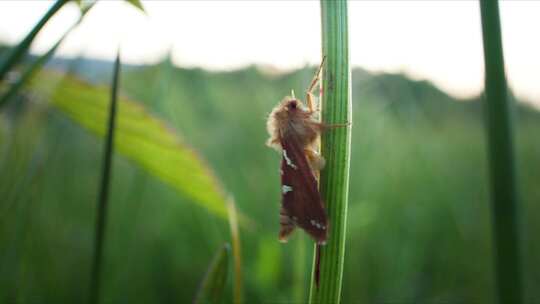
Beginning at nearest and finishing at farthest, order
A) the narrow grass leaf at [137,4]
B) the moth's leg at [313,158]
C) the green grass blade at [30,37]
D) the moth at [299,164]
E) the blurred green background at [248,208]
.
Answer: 1. the green grass blade at [30,37]
2. the narrow grass leaf at [137,4]
3. the moth at [299,164]
4. the moth's leg at [313,158]
5. the blurred green background at [248,208]

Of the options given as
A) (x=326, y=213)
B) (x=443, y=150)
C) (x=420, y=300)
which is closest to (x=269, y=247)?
(x=420, y=300)

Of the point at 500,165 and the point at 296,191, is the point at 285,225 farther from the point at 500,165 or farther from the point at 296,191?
the point at 500,165

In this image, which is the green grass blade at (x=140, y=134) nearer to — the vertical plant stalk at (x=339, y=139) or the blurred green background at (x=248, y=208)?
the blurred green background at (x=248, y=208)

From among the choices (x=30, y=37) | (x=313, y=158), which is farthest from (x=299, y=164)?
(x=30, y=37)

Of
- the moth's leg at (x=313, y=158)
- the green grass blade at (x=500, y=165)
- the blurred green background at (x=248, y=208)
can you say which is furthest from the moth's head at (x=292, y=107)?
the green grass blade at (x=500, y=165)

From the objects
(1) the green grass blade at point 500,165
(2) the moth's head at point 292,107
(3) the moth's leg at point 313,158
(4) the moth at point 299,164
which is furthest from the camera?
(2) the moth's head at point 292,107

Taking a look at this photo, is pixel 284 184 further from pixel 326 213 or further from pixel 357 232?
pixel 357 232

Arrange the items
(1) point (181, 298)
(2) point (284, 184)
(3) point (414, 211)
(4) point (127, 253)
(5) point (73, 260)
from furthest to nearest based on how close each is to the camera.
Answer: (3) point (414, 211) → (5) point (73, 260) → (1) point (181, 298) → (4) point (127, 253) → (2) point (284, 184)
